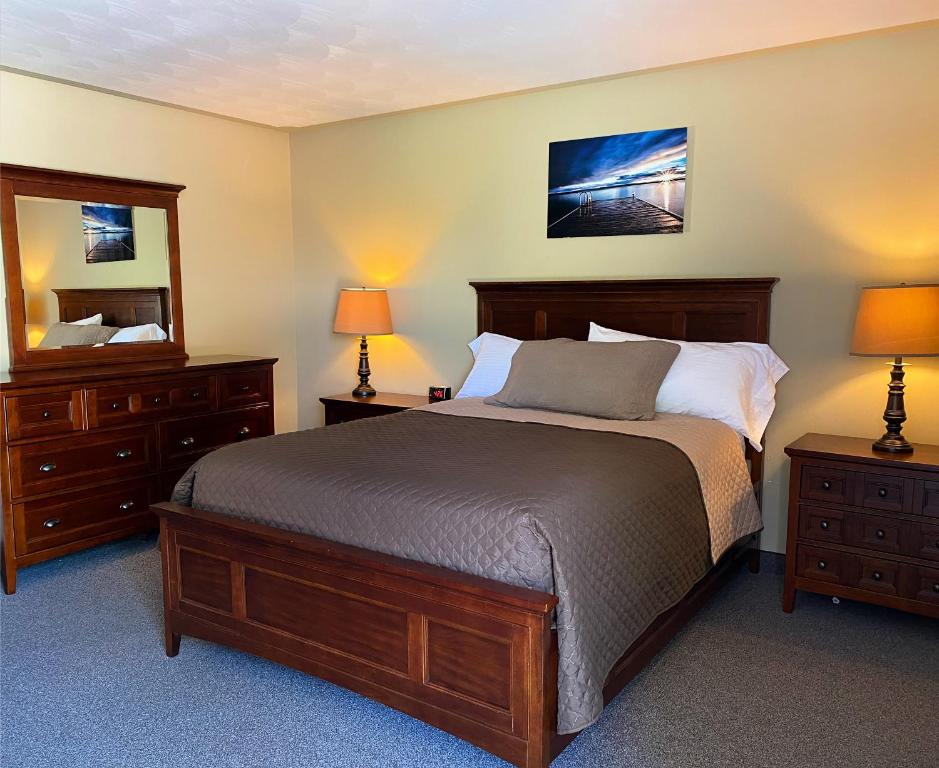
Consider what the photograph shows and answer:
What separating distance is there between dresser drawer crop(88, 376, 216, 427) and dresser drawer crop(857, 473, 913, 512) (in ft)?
10.4

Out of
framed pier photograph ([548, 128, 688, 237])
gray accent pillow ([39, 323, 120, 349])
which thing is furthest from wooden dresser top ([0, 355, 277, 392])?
framed pier photograph ([548, 128, 688, 237])

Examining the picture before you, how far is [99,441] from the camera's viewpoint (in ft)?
11.7

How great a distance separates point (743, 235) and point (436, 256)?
1837mm

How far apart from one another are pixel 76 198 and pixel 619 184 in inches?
111

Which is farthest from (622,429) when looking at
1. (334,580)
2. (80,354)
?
(80,354)

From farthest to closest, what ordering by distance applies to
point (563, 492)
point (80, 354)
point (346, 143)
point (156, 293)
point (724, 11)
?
point (346, 143) → point (156, 293) → point (80, 354) → point (724, 11) → point (563, 492)

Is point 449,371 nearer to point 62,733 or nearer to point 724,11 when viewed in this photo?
point 724,11

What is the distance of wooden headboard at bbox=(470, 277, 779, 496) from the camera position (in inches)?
140

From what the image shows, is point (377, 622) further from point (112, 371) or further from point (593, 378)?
point (112, 371)

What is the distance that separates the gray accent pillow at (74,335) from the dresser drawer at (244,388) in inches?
25.1

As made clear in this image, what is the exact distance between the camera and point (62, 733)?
2.25m

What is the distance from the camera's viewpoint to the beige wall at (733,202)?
324 cm

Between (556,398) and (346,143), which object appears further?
(346,143)

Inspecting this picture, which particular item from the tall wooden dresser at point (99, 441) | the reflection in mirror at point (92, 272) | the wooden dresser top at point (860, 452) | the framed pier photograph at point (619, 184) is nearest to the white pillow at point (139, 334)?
the reflection in mirror at point (92, 272)
